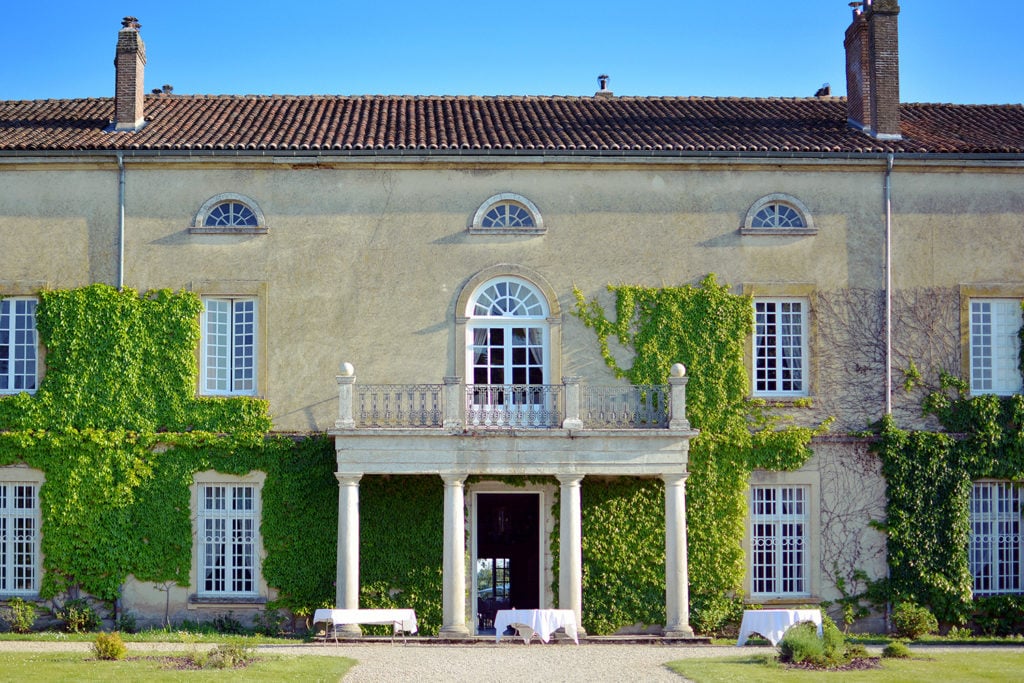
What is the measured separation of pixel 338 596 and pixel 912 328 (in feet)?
40.8

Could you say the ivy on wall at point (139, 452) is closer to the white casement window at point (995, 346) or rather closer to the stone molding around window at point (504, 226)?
the stone molding around window at point (504, 226)

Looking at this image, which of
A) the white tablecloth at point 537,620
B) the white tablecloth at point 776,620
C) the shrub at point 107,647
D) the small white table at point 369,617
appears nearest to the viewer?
the shrub at point 107,647

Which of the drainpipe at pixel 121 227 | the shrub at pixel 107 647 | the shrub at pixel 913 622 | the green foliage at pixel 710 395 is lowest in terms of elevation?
the shrub at pixel 913 622

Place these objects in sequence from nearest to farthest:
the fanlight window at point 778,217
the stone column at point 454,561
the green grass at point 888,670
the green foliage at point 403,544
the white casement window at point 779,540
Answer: the green grass at point 888,670
the stone column at point 454,561
the green foliage at point 403,544
the white casement window at point 779,540
the fanlight window at point 778,217

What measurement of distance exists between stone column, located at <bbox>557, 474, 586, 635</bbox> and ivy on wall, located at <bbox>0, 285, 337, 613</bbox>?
4531mm

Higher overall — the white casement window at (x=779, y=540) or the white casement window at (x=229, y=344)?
the white casement window at (x=229, y=344)

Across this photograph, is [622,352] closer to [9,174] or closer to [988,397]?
[988,397]

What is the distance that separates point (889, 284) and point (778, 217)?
8.42 ft

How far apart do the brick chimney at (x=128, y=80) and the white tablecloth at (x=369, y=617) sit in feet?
35.7

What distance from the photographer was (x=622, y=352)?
28.7m

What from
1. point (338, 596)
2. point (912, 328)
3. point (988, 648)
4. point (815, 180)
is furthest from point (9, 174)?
point (988, 648)

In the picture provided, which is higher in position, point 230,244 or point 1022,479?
point 230,244

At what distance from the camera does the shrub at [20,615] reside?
2741cm

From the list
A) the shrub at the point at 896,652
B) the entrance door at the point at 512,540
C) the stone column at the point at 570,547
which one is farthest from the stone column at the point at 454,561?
the shrub at the point at 896,652
